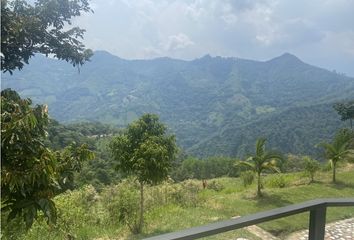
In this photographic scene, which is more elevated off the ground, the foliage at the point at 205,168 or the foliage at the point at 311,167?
the foliage at the point at 311,167

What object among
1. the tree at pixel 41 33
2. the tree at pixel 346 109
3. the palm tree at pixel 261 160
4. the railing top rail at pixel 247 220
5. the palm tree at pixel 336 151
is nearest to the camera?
the railing top rail at pixel 247 220

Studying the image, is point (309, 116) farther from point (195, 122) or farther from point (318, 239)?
point (318, 239)

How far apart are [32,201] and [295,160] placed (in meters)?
39.4

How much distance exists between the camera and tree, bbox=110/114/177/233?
11219 mm

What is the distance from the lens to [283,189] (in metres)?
17.4

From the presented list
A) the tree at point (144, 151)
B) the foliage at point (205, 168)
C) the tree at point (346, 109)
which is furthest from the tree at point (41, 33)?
the foliage at point (205, 168)

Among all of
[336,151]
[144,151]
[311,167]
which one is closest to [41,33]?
[144,151]

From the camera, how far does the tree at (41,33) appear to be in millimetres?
3201

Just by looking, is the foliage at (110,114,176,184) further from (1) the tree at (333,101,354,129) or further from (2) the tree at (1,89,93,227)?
(1) the tree at (333,101,354,129)

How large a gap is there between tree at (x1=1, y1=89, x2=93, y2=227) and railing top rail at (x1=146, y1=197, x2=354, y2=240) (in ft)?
2.81

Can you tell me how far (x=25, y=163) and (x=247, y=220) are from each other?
1.19 m

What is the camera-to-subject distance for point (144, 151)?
11.2 metres

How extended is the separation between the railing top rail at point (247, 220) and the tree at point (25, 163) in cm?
86

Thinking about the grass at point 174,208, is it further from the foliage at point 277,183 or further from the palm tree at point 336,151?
the palm tree at point 336,151
